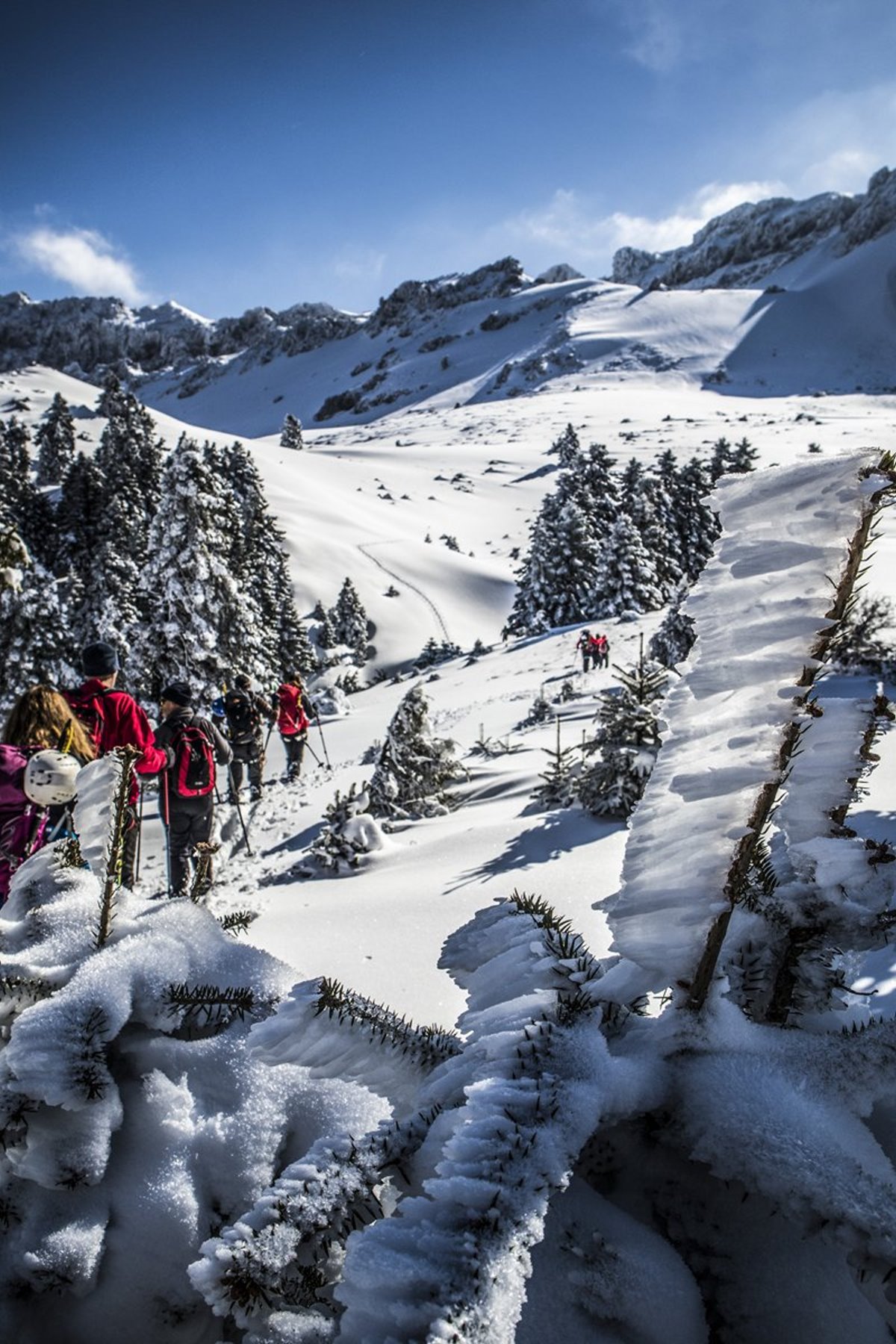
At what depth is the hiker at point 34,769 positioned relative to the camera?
7.59 ft

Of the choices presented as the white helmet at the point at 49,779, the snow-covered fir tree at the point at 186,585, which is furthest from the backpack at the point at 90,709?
the snow-covered fir tree at the point at 186,585

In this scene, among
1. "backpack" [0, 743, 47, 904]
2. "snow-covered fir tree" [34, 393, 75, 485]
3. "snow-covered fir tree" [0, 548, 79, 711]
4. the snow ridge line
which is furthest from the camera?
"snow-covered fir tree" [34, 393, 75, 485]

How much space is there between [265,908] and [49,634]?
2018cm

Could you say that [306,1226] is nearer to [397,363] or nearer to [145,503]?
[145,503]

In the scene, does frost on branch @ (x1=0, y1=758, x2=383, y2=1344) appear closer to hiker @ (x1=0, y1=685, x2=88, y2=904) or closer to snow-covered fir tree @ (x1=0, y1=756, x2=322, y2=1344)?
snow-covered fir tree @ (x1=0, y1=756, x2=322, y2=1344)

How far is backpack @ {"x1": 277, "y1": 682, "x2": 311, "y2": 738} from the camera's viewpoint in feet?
37.1

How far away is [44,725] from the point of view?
3.83 m

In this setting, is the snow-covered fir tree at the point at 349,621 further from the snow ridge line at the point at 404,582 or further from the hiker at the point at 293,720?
the hiker at the point at 293,720

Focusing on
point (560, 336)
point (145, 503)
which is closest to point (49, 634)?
point (145, 503)

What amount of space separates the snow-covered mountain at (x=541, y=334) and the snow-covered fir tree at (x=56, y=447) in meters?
83.7

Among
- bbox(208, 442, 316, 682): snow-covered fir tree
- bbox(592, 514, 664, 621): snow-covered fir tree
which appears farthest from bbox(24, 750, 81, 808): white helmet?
bbox(592, 514, 664, 621): snow-covered fir tree

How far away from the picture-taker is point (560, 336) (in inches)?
5221

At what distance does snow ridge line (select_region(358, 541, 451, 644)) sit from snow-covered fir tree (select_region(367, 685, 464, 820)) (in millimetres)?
29808

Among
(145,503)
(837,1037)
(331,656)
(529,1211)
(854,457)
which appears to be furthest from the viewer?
(145,503)
